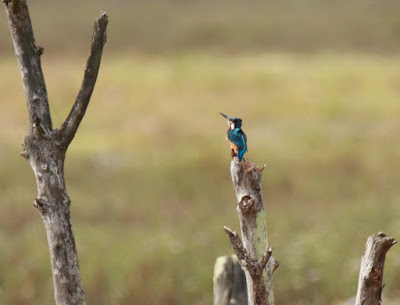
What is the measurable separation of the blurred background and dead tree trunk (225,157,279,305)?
5.26 meters

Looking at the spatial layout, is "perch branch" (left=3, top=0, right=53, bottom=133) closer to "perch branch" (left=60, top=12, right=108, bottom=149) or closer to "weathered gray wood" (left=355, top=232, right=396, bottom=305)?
"perch branch" (left=60, top=12, right=108, bottom=149)

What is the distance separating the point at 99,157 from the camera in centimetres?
1862

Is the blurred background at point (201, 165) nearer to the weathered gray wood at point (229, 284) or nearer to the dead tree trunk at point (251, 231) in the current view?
the weathered gray wood at point (229, 284)

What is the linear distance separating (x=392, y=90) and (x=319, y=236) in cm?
1860

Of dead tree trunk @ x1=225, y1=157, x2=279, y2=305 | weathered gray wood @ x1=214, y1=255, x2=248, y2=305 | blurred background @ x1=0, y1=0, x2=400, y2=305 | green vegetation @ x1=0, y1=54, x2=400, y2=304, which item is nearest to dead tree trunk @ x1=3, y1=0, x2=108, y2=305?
dead tree trunk @ x1=225, y1=157, x2=279, y2=305

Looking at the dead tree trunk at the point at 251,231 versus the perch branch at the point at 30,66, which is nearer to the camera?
→ the dead tree trunk at the point at 251,231

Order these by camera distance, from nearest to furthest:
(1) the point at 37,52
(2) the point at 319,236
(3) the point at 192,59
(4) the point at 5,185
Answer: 1. (1) the point at 37,52
2. (2) the point at 319,236
3. (4) the point at 5,185
4. (3) the point at 192,59

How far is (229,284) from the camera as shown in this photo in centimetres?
608

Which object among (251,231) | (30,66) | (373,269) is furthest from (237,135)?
(30,66)

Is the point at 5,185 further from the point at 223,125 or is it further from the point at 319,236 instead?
the point at 223,125

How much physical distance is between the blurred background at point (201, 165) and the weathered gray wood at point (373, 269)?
5.00 metres

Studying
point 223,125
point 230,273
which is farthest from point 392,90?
point 230,273

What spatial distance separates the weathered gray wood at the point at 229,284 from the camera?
6082 mm

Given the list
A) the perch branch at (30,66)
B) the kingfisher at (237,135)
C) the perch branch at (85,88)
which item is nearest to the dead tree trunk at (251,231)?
the kingfisher at (237,135)
